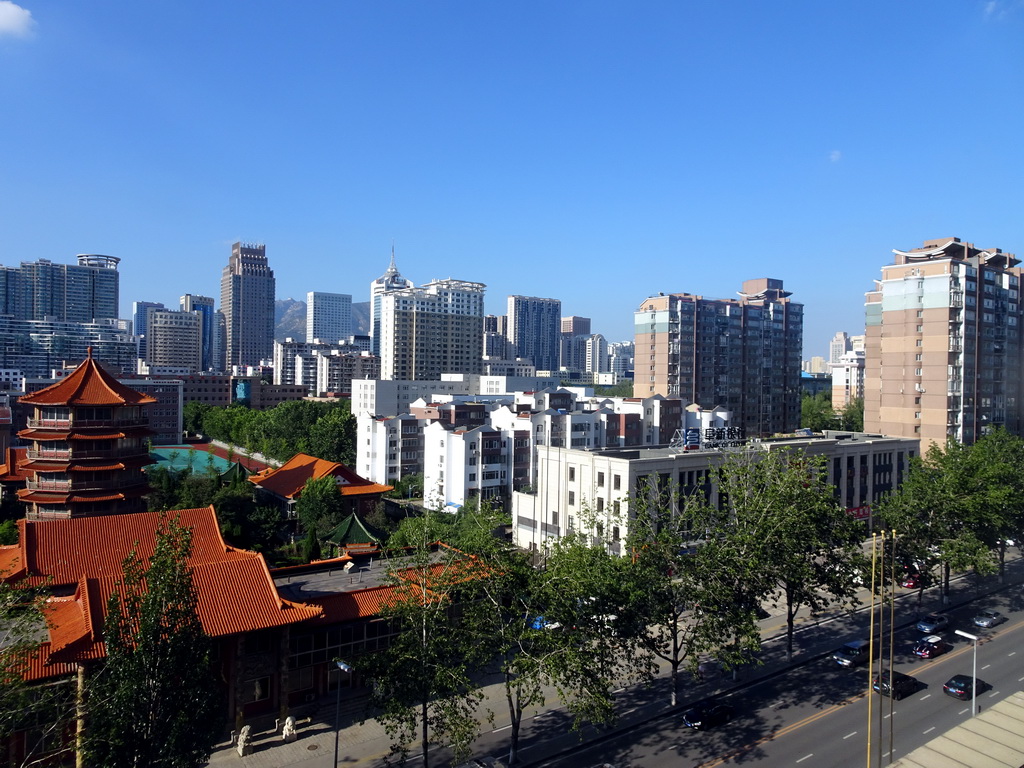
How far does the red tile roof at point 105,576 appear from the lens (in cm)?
2269

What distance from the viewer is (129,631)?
61.8ft

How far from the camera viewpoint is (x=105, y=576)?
26.1 m

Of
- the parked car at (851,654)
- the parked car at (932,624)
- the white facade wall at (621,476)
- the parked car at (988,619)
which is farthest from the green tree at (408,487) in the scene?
the parked car at (988,619)

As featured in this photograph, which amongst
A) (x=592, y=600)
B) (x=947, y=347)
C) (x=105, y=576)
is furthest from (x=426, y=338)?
(x=592, y=600)

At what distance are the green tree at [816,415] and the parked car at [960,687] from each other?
78.4 metres

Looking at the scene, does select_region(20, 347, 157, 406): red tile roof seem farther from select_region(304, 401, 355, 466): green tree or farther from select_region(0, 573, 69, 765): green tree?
select_region(304, 401, 355, 466): green tree

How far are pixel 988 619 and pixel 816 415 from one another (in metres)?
80.0

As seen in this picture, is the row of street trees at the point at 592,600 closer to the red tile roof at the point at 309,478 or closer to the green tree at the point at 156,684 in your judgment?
the green tree at the point at 156,684

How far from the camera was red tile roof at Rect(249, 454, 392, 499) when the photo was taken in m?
61.5

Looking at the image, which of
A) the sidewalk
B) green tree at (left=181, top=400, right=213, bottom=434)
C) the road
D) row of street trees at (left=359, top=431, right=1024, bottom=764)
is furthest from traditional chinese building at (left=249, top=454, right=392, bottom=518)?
green tree at (left=181, top=400, right=213, bottom=434)

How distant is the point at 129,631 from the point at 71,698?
5.41m

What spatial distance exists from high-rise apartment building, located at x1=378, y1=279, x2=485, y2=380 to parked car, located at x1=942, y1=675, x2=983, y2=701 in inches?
5249

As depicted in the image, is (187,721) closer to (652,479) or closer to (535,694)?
(535,694)

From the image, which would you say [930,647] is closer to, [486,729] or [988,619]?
[988,619]
